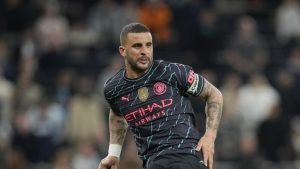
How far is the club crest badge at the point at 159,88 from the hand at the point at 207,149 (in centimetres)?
57

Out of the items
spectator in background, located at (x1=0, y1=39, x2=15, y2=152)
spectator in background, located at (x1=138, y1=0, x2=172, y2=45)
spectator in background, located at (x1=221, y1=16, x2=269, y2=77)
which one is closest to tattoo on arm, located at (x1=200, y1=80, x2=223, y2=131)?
spectator in background, located at (x1=0, y1=39, x2=15, y2=152)

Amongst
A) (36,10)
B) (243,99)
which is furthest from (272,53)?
(36,10)

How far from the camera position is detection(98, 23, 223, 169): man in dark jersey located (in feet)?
23.6

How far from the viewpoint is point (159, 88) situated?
740cm

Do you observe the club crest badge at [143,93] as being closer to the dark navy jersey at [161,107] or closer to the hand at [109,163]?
the dark navy jersey at [161,107]

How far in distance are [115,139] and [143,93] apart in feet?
2.54

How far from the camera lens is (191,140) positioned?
7.28 metres

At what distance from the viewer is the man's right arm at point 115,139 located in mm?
7828

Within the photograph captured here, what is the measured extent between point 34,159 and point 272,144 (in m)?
4.19

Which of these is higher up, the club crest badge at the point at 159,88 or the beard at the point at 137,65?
the beard at the point at 137,65

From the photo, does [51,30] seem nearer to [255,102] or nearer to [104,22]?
[104,22]

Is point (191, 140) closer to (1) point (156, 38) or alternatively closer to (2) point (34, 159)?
(2) point (34, 159)

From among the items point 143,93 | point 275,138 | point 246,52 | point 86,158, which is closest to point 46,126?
point 86,158

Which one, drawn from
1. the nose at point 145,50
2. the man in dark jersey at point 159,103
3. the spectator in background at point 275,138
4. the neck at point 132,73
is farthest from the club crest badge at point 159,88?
the spectator in background at point 275,138
